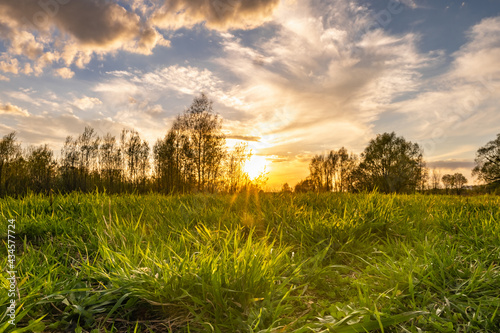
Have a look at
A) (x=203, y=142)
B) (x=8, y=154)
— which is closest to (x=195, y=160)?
(x=203, y=142)

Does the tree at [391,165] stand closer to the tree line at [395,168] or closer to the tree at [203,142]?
the tree line at [395,168]

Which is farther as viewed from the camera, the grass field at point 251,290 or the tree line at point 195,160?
the tree line at point 195,160

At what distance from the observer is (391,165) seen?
4125 centimetres

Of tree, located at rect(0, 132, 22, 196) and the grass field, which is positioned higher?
tree, located at rect(0, 132, 22, 196)

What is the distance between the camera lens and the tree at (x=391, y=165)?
129ft

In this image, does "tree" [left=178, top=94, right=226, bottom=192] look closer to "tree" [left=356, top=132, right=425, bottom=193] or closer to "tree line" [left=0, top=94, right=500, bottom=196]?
"tree line" [left=0, top=94, right=500, bottom=196]

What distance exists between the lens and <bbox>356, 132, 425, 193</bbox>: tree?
129ft

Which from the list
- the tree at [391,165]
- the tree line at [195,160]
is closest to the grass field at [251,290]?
the tree line at [195,160]

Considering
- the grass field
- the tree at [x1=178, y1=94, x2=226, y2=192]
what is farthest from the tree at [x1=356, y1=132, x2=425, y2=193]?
the grass field

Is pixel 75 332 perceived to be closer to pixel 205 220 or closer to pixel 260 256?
pixel 260 256

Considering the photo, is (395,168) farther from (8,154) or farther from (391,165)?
(8,154)

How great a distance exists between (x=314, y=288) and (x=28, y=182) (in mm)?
12353

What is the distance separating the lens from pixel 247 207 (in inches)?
216

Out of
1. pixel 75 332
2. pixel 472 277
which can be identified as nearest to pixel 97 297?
pixel 75 332
